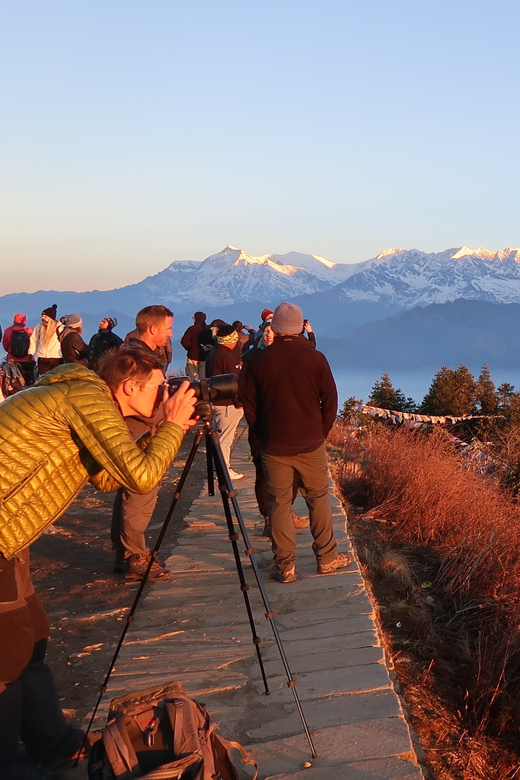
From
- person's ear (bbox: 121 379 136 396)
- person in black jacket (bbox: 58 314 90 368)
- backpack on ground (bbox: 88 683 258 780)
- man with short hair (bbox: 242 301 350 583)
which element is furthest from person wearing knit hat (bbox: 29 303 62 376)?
backpack on ground (bbox: 88 683 258 780)

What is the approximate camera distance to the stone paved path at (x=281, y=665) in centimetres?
325

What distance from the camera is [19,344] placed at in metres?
12.5

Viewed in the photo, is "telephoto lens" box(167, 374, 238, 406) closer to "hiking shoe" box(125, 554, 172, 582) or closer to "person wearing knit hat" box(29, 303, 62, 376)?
"hiking shoe" box(125, 554, 172, 582)

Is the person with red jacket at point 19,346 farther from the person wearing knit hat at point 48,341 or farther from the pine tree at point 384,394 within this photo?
the pine tree at point 384,394

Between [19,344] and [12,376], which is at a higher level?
[19,344]

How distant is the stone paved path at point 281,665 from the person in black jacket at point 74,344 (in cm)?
536

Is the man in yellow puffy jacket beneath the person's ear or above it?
beneath

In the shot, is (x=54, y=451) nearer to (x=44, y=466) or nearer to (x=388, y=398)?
(x=44, y=466)

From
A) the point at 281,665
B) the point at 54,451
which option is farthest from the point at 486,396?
the point at 54,451

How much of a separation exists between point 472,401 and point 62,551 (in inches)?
744

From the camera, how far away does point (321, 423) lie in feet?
18.1

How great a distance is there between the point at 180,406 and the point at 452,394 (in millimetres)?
21121

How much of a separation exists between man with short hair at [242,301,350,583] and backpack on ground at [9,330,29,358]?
8062mm

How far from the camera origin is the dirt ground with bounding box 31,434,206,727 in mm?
4195
